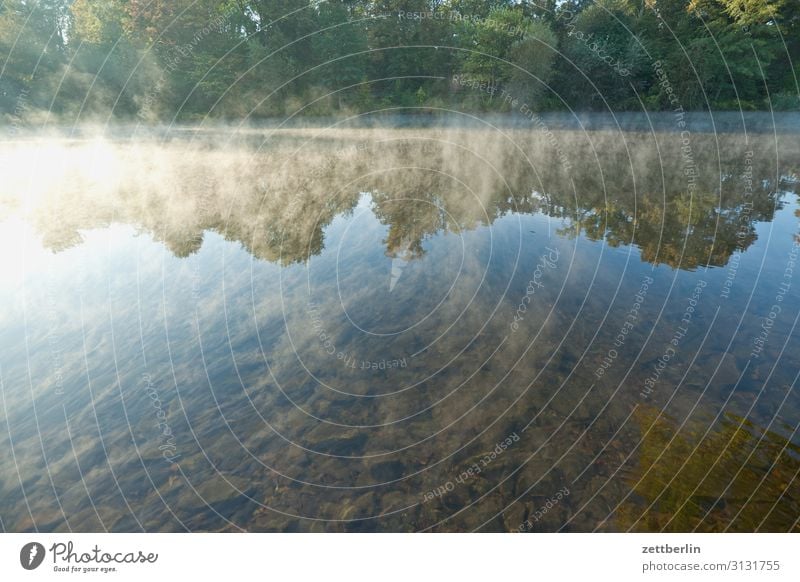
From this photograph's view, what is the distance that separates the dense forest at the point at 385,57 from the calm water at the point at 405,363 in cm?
4241

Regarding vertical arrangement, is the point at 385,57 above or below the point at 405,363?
above

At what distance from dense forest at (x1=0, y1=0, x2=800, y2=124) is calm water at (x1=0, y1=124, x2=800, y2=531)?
1670 inches

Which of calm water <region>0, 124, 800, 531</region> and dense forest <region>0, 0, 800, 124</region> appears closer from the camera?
calm water <region>0, 124, 800, 531</region>

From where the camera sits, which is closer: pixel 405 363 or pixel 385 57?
pixel 405 363

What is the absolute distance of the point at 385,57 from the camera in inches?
2606

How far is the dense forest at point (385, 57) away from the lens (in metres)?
53.3

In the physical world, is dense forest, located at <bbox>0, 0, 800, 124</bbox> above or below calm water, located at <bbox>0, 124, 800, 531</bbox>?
above

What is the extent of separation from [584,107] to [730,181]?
38590 millimetres

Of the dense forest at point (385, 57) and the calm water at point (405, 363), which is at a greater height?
the dense forest at point (385, 57)

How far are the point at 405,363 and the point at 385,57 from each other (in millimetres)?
68770

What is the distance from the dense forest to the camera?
53344 millimetres

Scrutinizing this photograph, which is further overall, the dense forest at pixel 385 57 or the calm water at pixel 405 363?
the dense forest at pixel 385 57
